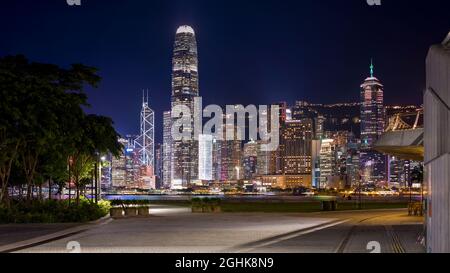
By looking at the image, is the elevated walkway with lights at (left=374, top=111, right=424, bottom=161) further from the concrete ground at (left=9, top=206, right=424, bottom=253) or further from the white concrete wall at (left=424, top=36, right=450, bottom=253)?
the white concrete wall at (left=424, top=36, right=450, bottom=253)

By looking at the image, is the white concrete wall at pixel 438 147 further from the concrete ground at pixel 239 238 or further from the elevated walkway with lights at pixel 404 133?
the elevated walkway with lights at pixel 404 133

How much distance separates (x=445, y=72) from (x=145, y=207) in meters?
29.4

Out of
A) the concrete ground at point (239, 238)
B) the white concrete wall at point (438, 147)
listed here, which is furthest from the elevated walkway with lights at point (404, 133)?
Answer: the white concrete wall at point (438, 147)

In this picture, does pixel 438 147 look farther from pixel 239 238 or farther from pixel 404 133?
pixel 239 238

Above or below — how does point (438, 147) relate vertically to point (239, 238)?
above

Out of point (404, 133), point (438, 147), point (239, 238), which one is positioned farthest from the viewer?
point (404, 133)

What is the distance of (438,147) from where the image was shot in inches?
633

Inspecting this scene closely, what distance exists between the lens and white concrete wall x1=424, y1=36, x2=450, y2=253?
50.0ft

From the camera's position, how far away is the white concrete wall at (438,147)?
1523 cm

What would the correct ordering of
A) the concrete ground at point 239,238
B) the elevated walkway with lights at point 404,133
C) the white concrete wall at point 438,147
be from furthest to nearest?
the elevated walkway with lights at point 404,133, the concrete ground at point 239,238, the white concrete wall at point 438,147

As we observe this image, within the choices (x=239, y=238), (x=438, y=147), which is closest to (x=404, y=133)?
(x=239, y=238)
